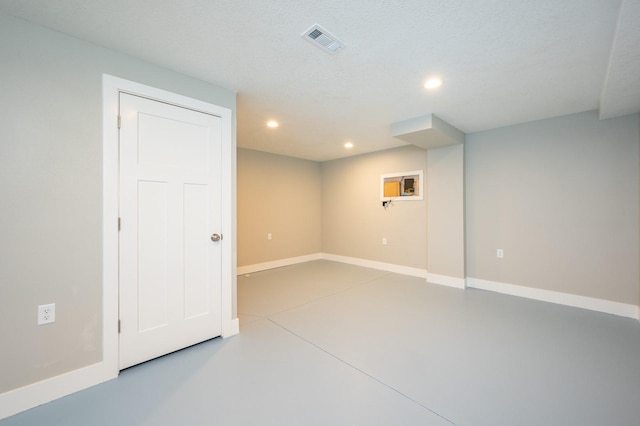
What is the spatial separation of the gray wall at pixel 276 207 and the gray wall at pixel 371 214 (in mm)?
370

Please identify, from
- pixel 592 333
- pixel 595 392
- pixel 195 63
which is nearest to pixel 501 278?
pixel 592 333

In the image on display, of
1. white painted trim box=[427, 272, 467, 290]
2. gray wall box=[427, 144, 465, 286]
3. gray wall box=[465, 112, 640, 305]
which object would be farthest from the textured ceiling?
white painted trim box=[427, 272, 467, 290]

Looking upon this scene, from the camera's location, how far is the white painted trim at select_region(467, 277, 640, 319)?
2828 mm

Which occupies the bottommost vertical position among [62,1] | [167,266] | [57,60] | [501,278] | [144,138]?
[501,278]

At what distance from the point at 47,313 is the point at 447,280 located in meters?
4.54

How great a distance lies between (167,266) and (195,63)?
1.69m

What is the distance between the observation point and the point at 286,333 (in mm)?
2473

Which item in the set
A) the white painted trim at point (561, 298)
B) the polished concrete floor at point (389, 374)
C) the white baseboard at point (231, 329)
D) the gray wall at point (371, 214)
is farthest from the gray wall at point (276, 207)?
the white painted trim at point (561, 298)

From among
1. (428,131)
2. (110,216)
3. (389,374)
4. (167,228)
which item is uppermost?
(428,131)

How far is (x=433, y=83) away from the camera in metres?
2.37

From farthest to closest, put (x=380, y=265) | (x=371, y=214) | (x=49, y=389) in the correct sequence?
(x=371, y=214)
(x=380, y=265)
(x=49, y=389)

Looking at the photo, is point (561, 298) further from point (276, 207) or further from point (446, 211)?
point (276, 207)

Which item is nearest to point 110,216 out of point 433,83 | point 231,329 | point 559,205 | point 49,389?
point 49,389

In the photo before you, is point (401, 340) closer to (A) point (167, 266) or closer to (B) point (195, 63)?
(A) point (167, 266)
